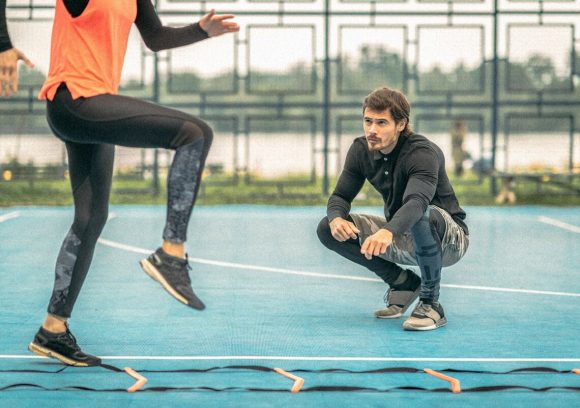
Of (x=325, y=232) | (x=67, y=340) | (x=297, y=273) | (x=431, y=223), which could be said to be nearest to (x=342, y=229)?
(x=325, y=232)

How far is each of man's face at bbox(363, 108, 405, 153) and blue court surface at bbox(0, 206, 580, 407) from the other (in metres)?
0.97

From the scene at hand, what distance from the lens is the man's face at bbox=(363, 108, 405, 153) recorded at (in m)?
4.93

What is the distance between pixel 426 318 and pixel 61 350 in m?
1.94

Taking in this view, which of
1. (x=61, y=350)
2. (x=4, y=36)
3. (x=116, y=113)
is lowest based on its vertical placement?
(x=61, y=350)

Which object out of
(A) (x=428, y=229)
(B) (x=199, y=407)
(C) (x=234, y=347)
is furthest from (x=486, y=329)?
(B) (x=199, y=407)

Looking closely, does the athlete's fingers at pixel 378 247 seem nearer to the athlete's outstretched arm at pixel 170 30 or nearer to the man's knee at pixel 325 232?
the man's knee at pixel 325 232

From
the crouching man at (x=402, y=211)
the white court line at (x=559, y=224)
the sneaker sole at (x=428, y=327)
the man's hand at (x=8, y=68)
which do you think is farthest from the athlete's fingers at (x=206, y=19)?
the white court line at (x=559, y=224)

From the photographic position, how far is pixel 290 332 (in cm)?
496

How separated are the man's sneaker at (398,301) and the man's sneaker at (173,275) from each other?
2.15 meters

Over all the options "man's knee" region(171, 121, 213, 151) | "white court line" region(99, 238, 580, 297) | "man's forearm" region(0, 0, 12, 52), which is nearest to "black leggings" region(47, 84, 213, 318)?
"man's knee" region(171, 121, 213, 151)

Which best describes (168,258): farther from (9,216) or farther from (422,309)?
(9,216)

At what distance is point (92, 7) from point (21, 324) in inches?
86.8

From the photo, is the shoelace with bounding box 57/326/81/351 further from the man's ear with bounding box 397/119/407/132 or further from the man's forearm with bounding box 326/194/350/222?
the man's ear with bounding box 397/119/407/132

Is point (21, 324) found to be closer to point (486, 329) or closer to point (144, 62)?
point (486, 329)
